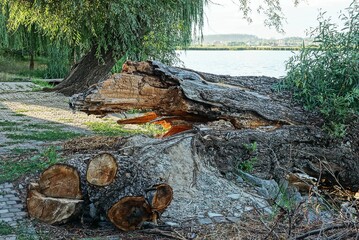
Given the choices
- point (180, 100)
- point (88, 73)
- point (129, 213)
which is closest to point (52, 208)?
point (129, 213)

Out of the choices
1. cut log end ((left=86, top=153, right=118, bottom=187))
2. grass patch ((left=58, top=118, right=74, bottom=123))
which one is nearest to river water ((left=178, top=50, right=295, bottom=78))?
grass patch ((left=58, top=118, right=74, bottom=123))

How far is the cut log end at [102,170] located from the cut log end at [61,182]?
5.5 inches

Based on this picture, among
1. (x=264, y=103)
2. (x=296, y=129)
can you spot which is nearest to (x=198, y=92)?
(x=264, y=103)

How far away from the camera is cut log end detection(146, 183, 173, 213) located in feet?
12.6

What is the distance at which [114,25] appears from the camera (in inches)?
472

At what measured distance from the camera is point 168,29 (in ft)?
41.2

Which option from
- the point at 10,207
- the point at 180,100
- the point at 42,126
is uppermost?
the point at 180,100

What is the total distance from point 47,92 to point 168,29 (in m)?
4.13

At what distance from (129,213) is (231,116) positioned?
2.24 meters

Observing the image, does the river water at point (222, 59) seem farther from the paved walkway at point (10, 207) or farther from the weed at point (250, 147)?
the paved walkway at point (10, 207)

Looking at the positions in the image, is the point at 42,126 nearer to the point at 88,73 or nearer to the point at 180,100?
the point at 180,100

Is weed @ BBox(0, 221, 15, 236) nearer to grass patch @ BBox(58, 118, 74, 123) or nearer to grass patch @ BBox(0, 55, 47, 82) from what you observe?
grass patch @ BBox(58, 118, 74, 123)

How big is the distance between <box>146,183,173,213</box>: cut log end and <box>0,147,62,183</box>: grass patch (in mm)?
1734

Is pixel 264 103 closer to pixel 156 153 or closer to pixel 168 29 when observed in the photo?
pixel 156 153
